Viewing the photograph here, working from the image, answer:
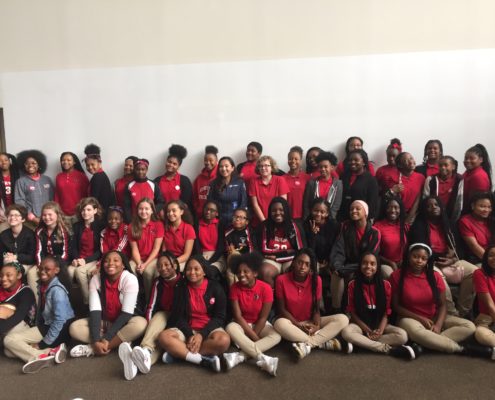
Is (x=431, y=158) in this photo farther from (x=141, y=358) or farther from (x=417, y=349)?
(x=141, y=358)

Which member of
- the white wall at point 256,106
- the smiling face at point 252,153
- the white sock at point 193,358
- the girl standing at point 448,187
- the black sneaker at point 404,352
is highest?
the white wall at point 256,106

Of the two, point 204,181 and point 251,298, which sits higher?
point 204,181

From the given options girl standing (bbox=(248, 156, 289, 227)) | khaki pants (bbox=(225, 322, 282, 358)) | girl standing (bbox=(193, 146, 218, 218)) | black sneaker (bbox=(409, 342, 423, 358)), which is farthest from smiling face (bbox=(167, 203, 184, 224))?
black sneaker (bbox=(409, 342, 423, 358))

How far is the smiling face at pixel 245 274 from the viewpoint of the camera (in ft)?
8.85

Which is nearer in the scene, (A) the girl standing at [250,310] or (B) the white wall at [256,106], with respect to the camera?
(A) the girl standing at [250,310]

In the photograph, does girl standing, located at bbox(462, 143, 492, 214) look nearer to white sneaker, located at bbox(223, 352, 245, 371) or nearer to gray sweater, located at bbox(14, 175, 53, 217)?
white sneaker, located at bbox(223, 352, 245, 371)

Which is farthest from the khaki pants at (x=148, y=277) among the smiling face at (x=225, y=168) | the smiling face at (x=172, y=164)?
the smiling face at (x=172, y=164)

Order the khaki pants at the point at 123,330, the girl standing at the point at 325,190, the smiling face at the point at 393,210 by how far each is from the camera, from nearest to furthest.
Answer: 1. the khaki pants at the point at 123,330
2. the smiling face at the point at 393,210
3. the girl standing at the point at 325,190

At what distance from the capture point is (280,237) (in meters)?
3.32

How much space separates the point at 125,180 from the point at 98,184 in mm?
298

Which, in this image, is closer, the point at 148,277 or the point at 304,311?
the point at 304,311

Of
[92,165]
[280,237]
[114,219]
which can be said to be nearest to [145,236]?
[114,219]

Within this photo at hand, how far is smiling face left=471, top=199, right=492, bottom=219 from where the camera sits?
3.16m

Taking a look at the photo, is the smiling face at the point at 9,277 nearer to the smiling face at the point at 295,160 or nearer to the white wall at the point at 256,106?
the white wall at the point at 256,106
